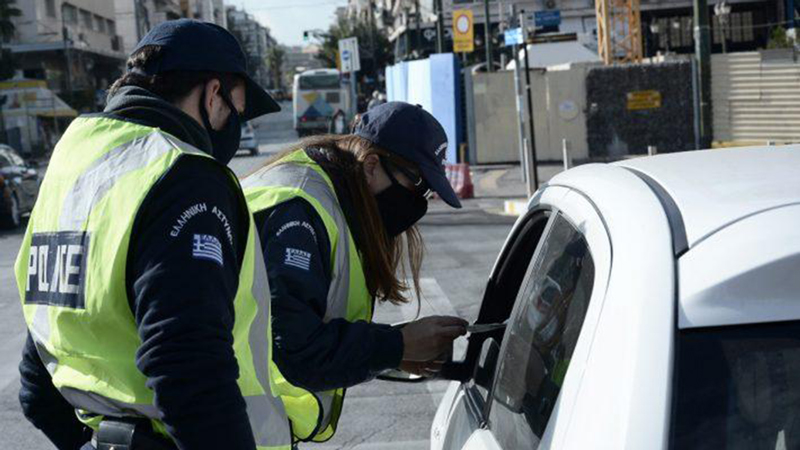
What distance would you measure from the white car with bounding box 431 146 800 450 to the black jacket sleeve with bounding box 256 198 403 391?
72 centimetres

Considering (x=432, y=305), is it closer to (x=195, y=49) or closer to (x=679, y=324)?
(x=195, y=49)

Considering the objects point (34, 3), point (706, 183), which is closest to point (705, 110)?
point (706, 183)

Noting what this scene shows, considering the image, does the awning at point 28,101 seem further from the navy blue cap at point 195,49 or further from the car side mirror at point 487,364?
the navy blue cap at point 195,49

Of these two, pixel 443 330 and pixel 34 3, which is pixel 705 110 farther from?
pixel 34 3

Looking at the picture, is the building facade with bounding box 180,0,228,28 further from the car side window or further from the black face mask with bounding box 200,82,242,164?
the car side window

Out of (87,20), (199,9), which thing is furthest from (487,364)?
(199,9)

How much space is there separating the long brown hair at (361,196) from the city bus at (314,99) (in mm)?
60377

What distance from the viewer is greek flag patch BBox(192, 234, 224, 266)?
2230 millimetres

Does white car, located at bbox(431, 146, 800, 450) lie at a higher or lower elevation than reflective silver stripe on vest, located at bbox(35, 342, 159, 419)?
higher

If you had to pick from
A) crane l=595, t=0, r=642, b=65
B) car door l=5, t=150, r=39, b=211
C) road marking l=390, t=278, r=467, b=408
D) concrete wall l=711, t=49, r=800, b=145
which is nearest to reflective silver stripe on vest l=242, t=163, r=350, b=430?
road marking l=390, t=278, r=467, b=408

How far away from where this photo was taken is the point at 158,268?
2.20 m

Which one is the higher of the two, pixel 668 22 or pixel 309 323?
pixel 668 22

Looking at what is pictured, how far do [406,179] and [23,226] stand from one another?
2040 centimetres

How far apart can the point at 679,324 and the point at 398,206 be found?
1703 millimetres
